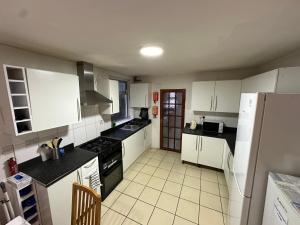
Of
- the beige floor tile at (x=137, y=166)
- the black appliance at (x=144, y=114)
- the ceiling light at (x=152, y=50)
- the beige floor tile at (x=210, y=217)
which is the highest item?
the ceiling light at (x=152, y=50)

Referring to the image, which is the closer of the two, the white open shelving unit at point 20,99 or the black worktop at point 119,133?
the white open shelving unit at point 20,99

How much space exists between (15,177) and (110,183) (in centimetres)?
124

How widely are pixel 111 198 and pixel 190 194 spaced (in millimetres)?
1299

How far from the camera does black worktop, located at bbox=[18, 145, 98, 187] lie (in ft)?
4.56

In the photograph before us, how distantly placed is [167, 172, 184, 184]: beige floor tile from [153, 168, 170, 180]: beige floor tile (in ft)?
0.26

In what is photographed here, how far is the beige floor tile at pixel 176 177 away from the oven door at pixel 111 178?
971 millimetres

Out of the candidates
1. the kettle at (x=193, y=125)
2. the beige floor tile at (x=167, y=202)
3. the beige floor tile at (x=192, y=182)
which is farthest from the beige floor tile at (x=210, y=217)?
the kettle at (x=193, y=125)

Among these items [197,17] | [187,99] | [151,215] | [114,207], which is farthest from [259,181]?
[187,99]

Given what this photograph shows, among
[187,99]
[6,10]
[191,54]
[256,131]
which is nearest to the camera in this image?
[6,10]

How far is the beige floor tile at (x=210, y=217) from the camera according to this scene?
1769 mm

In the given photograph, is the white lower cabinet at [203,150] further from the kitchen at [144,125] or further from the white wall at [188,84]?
the white wall at [188,84]

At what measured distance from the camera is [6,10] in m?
0.79

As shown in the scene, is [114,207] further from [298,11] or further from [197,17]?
[298,11]

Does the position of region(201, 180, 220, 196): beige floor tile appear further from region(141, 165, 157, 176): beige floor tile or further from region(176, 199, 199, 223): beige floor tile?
region(141, 165, 157, 176): beige floor tile
